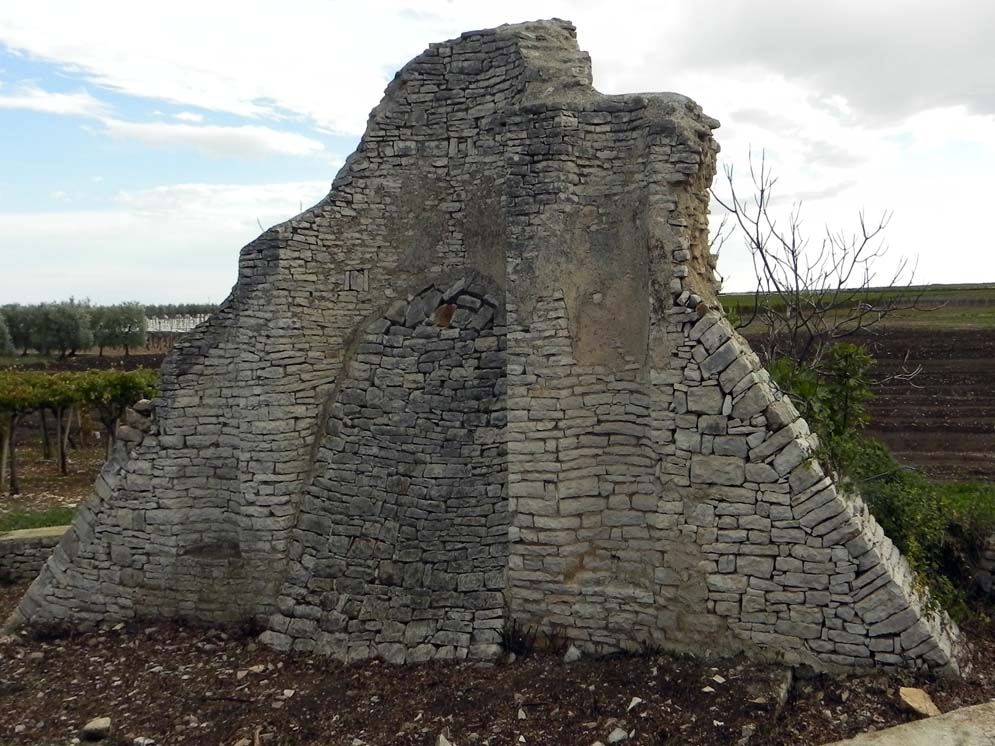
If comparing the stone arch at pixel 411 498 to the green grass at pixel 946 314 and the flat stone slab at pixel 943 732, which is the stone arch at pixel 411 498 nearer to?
the flat stone slab at pixel 943 732

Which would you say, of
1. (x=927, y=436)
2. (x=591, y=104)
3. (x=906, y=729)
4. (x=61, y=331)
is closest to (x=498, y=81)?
(x=591, y=104)

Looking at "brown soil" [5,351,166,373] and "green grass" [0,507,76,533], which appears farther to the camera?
"brown soil" [5,351,166,373]

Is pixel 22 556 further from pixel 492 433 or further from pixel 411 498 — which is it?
pixel 492 433

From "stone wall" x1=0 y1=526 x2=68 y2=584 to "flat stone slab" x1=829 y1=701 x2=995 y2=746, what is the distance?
1185cm

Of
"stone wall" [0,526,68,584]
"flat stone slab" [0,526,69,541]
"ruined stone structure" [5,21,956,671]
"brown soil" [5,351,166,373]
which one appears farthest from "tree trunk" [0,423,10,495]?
"brown soil" [5,351,166,373]

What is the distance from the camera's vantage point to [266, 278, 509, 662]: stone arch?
7254 mm

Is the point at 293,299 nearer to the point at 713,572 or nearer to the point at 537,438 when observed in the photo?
the point at 537,438

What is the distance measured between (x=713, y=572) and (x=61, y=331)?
54207 mm

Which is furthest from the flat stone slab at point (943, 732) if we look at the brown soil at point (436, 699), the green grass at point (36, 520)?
the green grass at point (36, 520)

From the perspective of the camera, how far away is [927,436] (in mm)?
21109

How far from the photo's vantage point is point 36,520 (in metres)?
14.5

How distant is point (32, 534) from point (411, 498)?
28.1ft

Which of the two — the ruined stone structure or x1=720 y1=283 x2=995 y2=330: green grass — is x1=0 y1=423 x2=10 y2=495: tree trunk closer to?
the ruined stone structure

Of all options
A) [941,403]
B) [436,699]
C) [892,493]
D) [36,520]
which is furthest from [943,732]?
[941,403]
